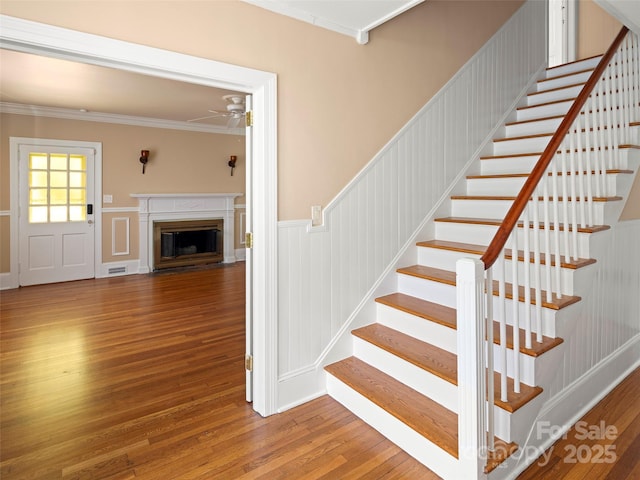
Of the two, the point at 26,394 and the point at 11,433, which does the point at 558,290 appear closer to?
the point at 11,433

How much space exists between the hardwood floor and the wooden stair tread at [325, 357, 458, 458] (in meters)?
0.18

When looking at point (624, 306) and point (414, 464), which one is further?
Result: point (624, 306)

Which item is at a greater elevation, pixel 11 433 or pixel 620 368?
pixel 620 368

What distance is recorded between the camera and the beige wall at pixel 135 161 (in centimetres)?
540

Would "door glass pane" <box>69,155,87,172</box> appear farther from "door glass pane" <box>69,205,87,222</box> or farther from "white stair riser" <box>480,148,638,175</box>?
"white stair riser" <box>480,148,638,175</box>

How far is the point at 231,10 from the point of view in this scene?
2.11 m

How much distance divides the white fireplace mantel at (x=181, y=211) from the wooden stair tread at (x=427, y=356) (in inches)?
194

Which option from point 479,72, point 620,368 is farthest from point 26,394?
point 479,72

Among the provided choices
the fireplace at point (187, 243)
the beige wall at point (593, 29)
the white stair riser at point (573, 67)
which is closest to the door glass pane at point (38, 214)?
the fireplace at point (187, 243)

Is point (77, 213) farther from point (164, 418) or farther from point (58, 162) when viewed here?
point (164, 418)

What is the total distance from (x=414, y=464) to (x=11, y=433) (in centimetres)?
223

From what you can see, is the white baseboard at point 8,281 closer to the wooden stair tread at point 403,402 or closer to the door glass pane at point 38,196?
the door glass pane at point 38,196

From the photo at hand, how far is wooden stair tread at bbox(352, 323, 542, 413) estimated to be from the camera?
1.82 metres

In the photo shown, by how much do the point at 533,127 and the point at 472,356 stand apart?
286cm
